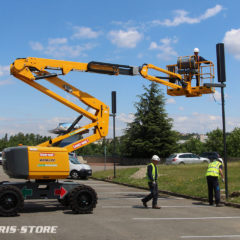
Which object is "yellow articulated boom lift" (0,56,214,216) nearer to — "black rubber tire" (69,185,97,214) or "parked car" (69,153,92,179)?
"black rubber tire" (69,185,97,214)

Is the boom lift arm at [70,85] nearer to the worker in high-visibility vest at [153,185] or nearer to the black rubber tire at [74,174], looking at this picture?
the worker in high-visibility vest at [153,185]

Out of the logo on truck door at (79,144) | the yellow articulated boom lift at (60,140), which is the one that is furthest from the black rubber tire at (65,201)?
the logo on truck door at (79,144)

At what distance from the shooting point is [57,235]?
824cm

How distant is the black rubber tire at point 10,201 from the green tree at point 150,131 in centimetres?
4519

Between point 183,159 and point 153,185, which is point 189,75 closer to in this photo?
point 153,185

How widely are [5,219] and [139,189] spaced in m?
11.6

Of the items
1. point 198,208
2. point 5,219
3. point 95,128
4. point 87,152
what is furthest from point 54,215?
point 87,152

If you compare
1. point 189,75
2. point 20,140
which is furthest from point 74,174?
point 20,140

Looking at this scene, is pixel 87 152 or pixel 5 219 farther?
pixel 87 152

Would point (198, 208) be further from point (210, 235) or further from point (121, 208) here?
point (210, 235)

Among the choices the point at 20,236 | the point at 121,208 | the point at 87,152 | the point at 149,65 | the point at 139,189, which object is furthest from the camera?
the point at 87,152

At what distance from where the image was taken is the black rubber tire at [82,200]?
1134 cm

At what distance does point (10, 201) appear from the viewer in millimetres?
10773

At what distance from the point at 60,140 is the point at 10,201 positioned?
318cm
